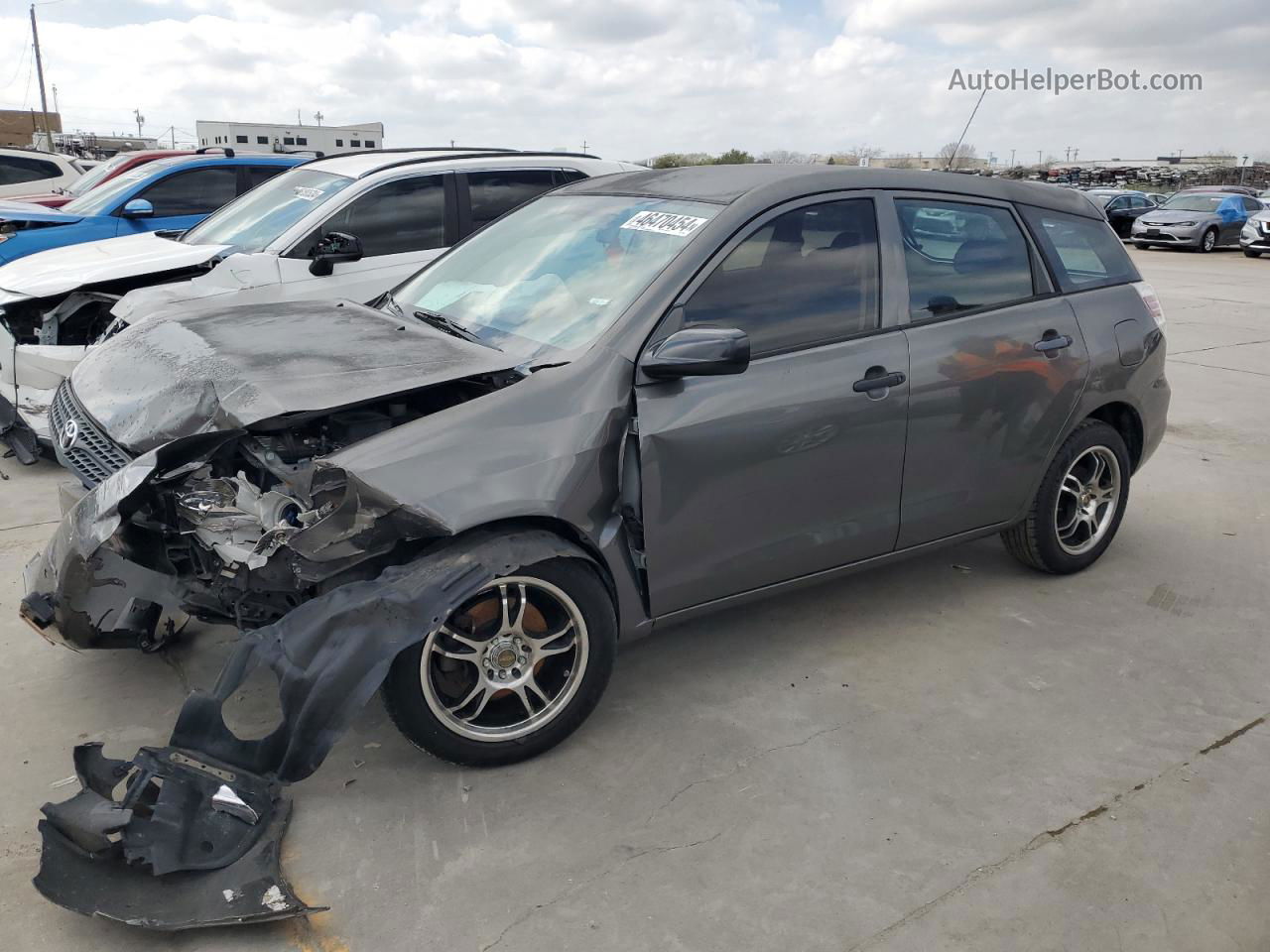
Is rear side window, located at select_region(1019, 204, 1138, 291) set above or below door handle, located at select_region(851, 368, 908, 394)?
above

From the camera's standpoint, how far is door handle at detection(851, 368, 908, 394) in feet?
11.9

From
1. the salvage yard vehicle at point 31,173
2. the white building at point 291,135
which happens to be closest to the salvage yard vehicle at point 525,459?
the salvage yard vehicle at point 31,173

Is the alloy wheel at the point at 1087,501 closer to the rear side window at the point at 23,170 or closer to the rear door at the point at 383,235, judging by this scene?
the rear door at the point at 383,235

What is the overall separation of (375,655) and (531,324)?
1340mm


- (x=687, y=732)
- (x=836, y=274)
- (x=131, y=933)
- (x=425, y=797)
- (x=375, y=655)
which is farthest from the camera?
(x=836, y=274)

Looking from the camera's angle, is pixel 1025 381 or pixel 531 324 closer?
pixel 531 324

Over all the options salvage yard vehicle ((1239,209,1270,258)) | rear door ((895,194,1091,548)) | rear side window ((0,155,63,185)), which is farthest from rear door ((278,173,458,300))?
salvage yard vehicle ((1239,209,1270,258))

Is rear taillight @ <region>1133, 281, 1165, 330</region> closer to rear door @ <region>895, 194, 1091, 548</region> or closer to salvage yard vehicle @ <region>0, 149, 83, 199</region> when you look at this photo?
rear door @ <region>895, 194, 1091, 548</region>

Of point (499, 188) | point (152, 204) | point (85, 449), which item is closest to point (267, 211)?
point (499, 188)

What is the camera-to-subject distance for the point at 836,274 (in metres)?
3.71

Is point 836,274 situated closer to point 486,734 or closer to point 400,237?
point 486,734

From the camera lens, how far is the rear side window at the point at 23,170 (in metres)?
14.3

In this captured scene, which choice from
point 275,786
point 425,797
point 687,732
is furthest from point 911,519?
point 275,786

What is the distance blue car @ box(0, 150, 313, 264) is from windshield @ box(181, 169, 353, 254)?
166 centimetres
